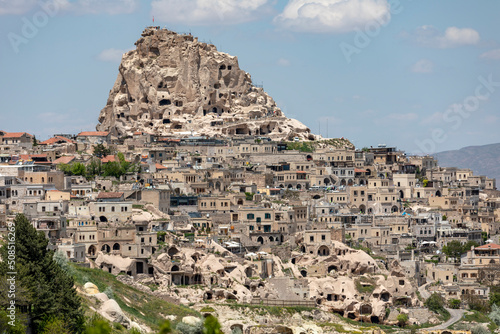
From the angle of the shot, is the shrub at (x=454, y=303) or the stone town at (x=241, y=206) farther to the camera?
the shrub at (x=454, y=303)

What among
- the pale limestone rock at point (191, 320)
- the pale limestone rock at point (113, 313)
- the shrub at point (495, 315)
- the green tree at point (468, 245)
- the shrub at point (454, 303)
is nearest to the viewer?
the pale limestone rock at point (113, 313)

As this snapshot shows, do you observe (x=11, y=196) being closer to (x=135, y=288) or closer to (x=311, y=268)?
(x=135, y=288)

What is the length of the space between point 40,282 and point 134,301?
56.8 ft

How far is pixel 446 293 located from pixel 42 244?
43.6m

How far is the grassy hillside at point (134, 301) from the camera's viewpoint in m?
65.9

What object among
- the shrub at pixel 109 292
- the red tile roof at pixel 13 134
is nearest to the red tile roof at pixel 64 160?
the red tile roof at pixel 13 134

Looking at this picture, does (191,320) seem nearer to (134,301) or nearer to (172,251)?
(134,301)

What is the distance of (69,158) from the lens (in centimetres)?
11281

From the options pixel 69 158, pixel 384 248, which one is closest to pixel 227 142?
pixel 69 158

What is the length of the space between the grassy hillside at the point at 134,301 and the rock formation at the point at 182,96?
71.4 m

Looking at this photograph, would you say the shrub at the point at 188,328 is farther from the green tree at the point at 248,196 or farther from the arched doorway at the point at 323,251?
the green tree at the point at 248,196

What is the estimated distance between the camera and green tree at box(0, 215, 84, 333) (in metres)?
51.4

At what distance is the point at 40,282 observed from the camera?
5266 cm

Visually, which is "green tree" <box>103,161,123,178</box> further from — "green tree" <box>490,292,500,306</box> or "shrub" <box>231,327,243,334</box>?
"shrub" <box>231,327,243,334</box>
